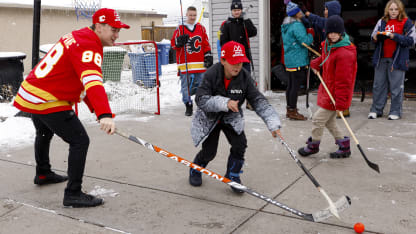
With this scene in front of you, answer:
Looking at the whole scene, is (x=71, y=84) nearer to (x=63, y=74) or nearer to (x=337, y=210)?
(x=63, y=74)

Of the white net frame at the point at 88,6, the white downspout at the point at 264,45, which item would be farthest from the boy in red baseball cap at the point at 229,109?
the white net frame at the point at 88,6

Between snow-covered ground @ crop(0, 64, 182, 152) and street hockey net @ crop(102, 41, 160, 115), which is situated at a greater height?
street hockey net @ crop(102, 41, 160, 115)

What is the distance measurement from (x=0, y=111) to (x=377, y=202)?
266 inches

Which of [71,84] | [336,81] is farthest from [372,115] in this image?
[71,84]

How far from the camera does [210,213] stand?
350 centimetres

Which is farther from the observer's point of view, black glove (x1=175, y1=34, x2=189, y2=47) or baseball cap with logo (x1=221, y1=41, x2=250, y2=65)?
black glove (x1=175, y1=34, x2=189, y2=47)

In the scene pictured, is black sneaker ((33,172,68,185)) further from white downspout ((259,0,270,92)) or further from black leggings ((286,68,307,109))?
white downspout ((259,0,270,92))

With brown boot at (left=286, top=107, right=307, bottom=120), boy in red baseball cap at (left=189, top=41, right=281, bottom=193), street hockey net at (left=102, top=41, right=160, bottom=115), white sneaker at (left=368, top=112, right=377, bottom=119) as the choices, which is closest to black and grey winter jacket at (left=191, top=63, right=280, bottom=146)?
boy in red baseball cap at (left=189, top=41, right=281, bottom=193)

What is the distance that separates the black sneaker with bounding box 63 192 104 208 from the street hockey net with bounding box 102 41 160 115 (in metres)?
4.13

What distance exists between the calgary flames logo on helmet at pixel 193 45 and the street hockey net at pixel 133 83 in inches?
27.5

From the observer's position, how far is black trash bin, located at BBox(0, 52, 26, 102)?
30.8 feet

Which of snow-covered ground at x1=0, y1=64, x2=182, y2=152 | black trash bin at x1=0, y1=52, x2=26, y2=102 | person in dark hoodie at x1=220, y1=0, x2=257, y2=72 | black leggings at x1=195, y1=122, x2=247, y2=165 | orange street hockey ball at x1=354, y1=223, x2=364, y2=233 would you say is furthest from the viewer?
black trash bin at x1=0, y1=52, x2=26, y2=102

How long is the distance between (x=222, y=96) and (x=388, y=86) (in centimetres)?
419

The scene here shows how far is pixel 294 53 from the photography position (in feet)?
22.0
